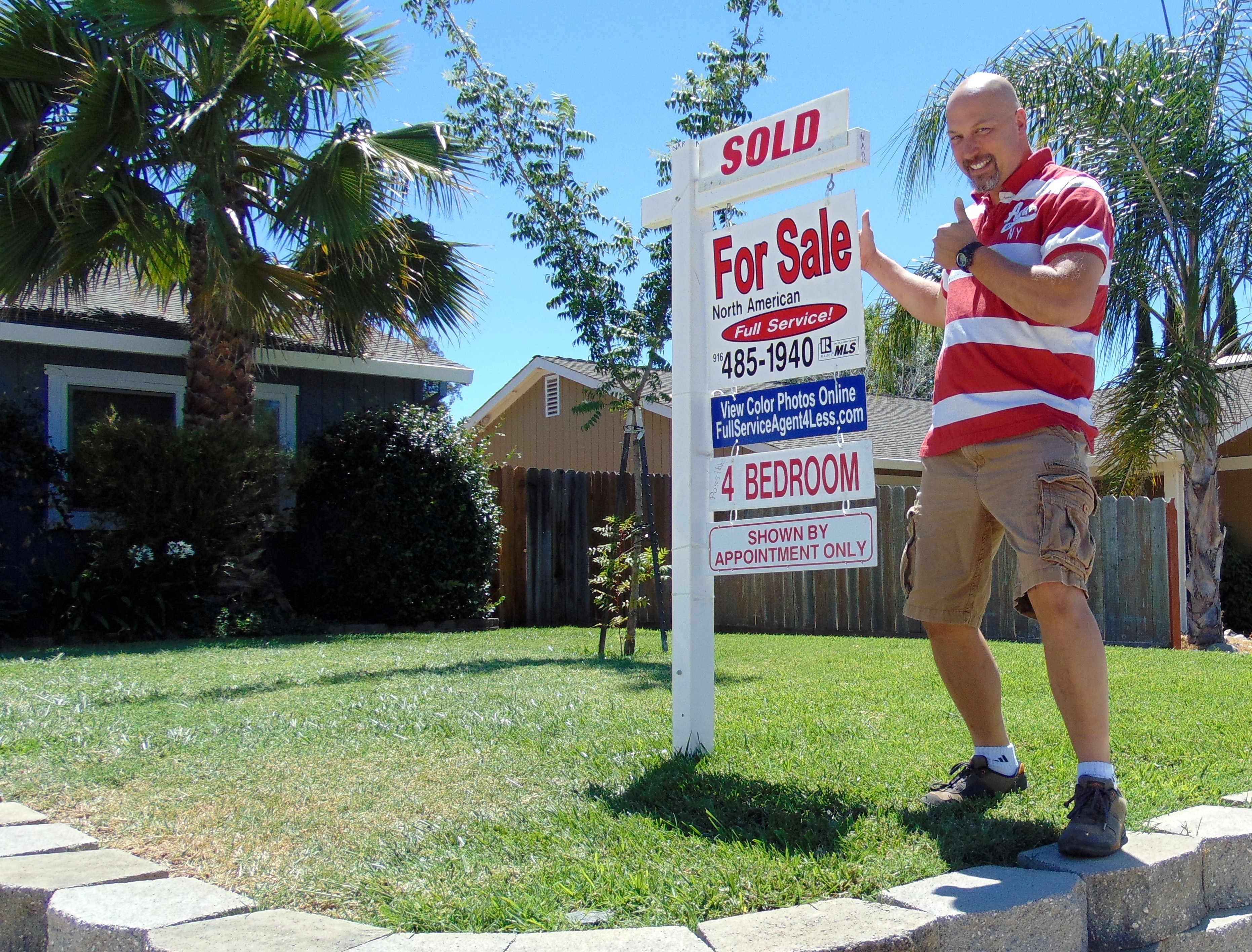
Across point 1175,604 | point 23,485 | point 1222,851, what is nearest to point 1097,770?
point 1222,851

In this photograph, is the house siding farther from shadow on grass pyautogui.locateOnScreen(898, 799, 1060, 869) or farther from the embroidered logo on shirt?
the embroidered logo on shirt

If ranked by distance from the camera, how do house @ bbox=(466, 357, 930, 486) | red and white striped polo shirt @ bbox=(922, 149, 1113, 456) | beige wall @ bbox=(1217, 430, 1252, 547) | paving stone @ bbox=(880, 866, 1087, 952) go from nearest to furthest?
paving stone @ bbox=(880, 866, 1087, 952) < red and white striped polo shirt @ bbox=(922, 149, 1113, 456) < beige wall @ bbox=(1217, 430, 1252, 547) < house @ bbox=(466, 357, 930, 486)

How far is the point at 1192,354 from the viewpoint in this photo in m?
9.66

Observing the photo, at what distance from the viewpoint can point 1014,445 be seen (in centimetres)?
292

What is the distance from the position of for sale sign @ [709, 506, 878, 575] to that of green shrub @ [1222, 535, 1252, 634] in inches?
513

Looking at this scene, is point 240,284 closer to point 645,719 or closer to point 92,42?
point 92,42

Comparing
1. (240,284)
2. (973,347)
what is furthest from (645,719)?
(240,284)

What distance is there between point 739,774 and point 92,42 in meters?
8.88

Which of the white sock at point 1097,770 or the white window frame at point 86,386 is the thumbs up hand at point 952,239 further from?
the white window frame at point 86,386

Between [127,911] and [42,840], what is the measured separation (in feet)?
2.24

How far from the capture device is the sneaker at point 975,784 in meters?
3.09

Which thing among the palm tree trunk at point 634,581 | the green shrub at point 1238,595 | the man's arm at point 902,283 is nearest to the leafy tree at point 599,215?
the palm tree trunk at point 634,581

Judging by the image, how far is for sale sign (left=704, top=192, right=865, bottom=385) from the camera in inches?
130

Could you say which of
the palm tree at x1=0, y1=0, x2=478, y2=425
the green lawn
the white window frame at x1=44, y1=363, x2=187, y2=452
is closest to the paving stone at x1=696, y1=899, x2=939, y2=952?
the green lawn
